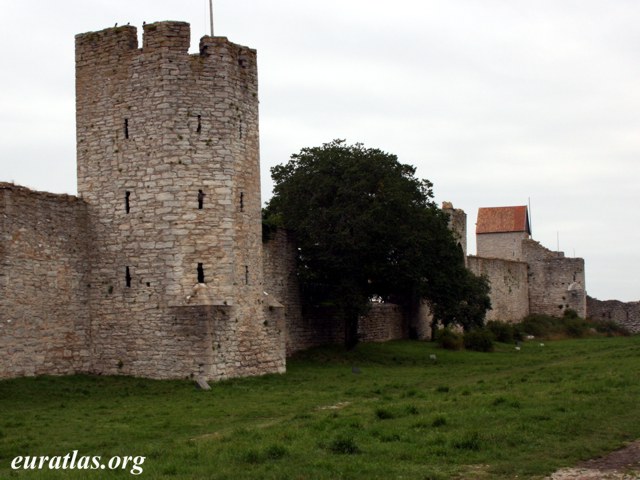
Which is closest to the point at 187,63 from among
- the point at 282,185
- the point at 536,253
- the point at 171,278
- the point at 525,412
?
the point at 171,278

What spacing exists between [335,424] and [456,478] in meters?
4.31

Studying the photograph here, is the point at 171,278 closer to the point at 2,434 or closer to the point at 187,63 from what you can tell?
the point at 187,63

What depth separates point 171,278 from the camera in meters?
24.8

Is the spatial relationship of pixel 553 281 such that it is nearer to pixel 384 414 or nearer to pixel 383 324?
pixel 383 324

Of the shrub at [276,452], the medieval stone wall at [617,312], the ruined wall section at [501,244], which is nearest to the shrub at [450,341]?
the shrub at [276,452]

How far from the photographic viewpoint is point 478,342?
4012 centimetres

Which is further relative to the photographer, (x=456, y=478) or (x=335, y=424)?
(x=335, y=424)

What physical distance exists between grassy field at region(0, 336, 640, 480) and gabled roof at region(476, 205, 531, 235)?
173ft

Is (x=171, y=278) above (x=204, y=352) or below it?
above

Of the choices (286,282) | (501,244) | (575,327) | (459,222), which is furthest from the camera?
(501,244)

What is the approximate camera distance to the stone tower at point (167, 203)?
81.5ft

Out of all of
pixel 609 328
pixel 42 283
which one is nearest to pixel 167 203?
pixel 42 283

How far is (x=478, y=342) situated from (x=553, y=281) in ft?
92.9

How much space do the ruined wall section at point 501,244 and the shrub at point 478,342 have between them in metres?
39.1
